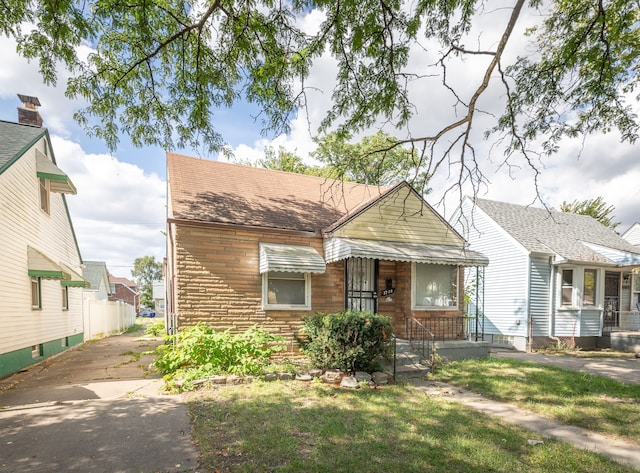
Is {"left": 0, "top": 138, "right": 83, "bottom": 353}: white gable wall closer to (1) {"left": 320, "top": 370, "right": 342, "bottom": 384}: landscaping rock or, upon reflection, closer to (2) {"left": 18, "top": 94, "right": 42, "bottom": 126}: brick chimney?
(2) {"left": 18, "top": 94, "right": 42, "bottom": 126}: brick chimney

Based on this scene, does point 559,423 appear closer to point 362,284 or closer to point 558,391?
point 558,391

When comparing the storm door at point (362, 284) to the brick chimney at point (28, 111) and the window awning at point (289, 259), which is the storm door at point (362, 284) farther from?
Answer: the brick chimney at point (28, 111)

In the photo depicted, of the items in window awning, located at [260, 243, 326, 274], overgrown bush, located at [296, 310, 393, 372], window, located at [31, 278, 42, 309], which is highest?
window awning, located at [260, 243, 326, 274]

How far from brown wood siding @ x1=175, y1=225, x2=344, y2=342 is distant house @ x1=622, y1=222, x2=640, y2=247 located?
24.8 meters

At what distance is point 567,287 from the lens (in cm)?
1383

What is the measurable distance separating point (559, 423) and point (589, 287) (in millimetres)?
12293

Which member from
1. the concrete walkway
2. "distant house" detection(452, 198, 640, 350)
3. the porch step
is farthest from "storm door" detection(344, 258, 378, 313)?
"distant house" detection(452, 198, 640, 350)

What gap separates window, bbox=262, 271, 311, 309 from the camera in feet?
29.0

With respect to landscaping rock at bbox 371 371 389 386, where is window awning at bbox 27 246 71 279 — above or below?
above

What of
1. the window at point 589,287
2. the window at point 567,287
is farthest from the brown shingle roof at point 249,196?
the window at point 589,287

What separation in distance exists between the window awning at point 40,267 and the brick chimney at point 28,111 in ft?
19.0

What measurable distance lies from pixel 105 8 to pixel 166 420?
Result: 6052mm

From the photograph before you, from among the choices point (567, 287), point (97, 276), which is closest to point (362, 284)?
point (567, 287)

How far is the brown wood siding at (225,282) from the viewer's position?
8.03 meters
